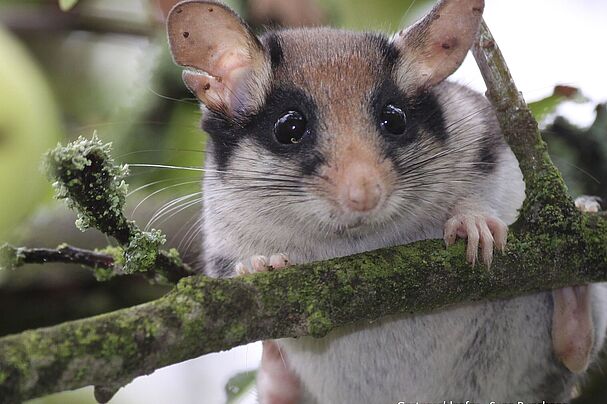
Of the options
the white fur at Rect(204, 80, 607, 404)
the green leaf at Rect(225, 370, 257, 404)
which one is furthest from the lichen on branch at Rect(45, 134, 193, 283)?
the green leaf at Rect(225, 370, 257, 404)

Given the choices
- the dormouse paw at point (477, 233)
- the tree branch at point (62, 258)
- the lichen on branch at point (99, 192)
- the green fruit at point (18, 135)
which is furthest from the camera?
the dormouse paw at point (477, 233)

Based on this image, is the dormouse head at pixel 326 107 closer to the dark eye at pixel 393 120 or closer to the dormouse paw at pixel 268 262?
the dark eye at pixel 393 120

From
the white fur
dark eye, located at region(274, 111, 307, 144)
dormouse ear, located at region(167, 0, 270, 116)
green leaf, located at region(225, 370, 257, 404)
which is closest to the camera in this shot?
dormouse ear, located at region(167, 0, 270, 116)

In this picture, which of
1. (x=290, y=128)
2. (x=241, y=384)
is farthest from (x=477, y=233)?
(x=241, y=384)

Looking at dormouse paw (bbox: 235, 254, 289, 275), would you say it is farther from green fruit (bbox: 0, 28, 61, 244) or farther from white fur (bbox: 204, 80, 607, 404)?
green fruit (bbox: 0, 28, 61, 244)

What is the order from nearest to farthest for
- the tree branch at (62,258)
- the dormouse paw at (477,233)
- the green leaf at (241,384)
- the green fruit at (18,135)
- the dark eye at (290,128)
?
the green fruit at (18,135)
the tree branch at (62,258)
the dormouse paw at (477,233)
the dark eye at (290,128)
the green leaf at (241,384)

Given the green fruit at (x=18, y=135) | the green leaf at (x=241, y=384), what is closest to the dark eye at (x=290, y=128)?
the green fruit at (x=18, y=135)
